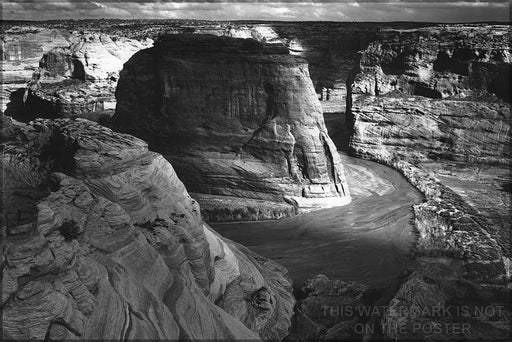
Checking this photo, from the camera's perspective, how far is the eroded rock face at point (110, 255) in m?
6.60

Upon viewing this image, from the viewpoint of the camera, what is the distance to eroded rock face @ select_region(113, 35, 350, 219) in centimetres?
2206

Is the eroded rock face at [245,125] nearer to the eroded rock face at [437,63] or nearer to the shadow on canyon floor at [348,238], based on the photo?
the shadow on canyon floor at [348,238]

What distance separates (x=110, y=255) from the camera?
8.13m

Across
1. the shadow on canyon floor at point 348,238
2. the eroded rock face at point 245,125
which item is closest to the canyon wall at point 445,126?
the shadow on canyon floor at point 348,238

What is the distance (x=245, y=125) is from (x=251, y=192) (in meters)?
3.25

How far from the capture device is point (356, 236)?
19250mm

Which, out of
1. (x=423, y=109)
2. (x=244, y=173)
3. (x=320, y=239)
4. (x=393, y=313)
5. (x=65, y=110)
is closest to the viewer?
(x=393, y=313)

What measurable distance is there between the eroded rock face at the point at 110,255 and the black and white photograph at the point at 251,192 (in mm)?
33

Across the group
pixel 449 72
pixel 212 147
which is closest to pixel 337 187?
pixel 212 147

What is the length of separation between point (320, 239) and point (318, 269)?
2927mm

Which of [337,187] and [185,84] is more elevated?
[185,84]

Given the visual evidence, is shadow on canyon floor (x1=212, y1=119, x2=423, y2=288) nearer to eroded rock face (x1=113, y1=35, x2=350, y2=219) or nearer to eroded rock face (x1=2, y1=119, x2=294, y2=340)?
eroded rock face (x1=113, y1=35, x2=350, y2=219)

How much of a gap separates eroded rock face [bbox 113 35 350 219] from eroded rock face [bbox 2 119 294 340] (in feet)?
32.7

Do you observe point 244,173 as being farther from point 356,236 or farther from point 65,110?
point 65,110
